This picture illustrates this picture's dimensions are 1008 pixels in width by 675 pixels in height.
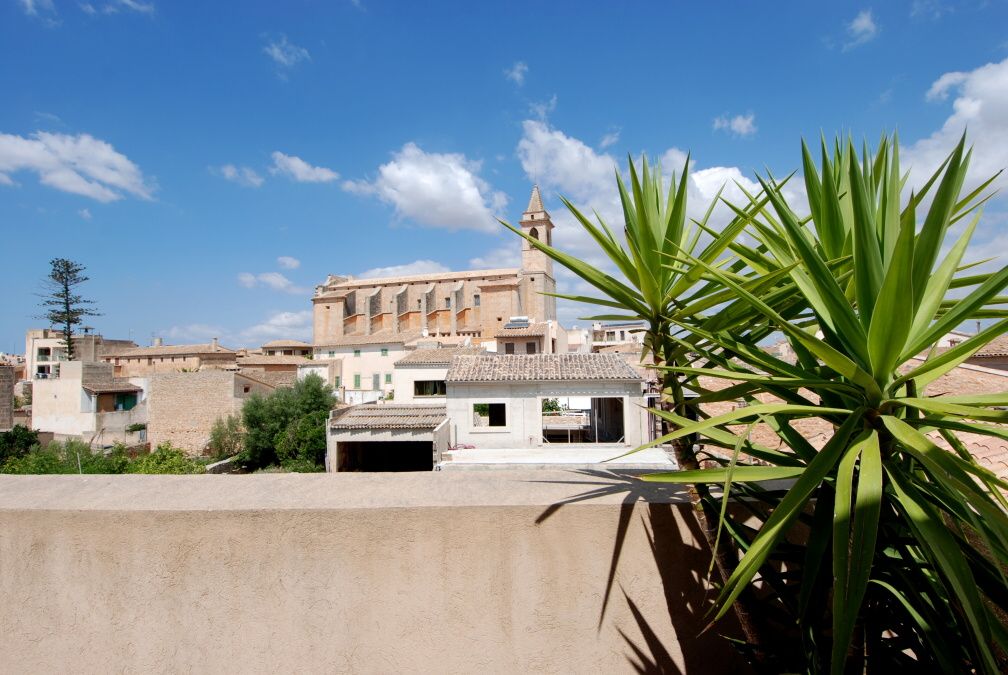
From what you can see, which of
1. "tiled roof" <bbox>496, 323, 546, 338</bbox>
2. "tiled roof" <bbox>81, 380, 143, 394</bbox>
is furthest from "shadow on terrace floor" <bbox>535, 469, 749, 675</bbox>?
"tiled roof" <bbox>81, 380, 143, 394</bbox>

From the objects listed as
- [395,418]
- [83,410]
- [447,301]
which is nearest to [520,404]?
[395,418]

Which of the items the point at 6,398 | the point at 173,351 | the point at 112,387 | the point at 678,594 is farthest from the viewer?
the point at 173,351

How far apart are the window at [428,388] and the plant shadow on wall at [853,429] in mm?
22695

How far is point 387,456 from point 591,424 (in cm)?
715

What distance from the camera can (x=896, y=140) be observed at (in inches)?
61.6

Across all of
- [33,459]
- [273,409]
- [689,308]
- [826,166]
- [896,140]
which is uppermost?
[896,140]

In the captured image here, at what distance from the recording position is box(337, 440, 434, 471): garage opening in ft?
57.4

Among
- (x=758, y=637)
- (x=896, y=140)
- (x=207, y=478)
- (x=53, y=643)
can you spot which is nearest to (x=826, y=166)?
(x=896, y=140)

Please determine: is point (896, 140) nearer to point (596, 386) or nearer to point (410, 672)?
point (410, 672)

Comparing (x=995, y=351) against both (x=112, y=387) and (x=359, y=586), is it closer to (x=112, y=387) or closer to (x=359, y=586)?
(x=359, y=586)

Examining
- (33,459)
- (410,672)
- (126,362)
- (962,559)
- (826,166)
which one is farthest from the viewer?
(126,362)

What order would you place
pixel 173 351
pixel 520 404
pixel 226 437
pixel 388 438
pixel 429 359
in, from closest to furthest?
pixel 520 404, pixel 388 438, pixel 429 359, pixel 226 437, pixel 173 351

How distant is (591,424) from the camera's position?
62.3 ft

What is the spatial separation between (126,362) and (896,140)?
5431 centimetres
